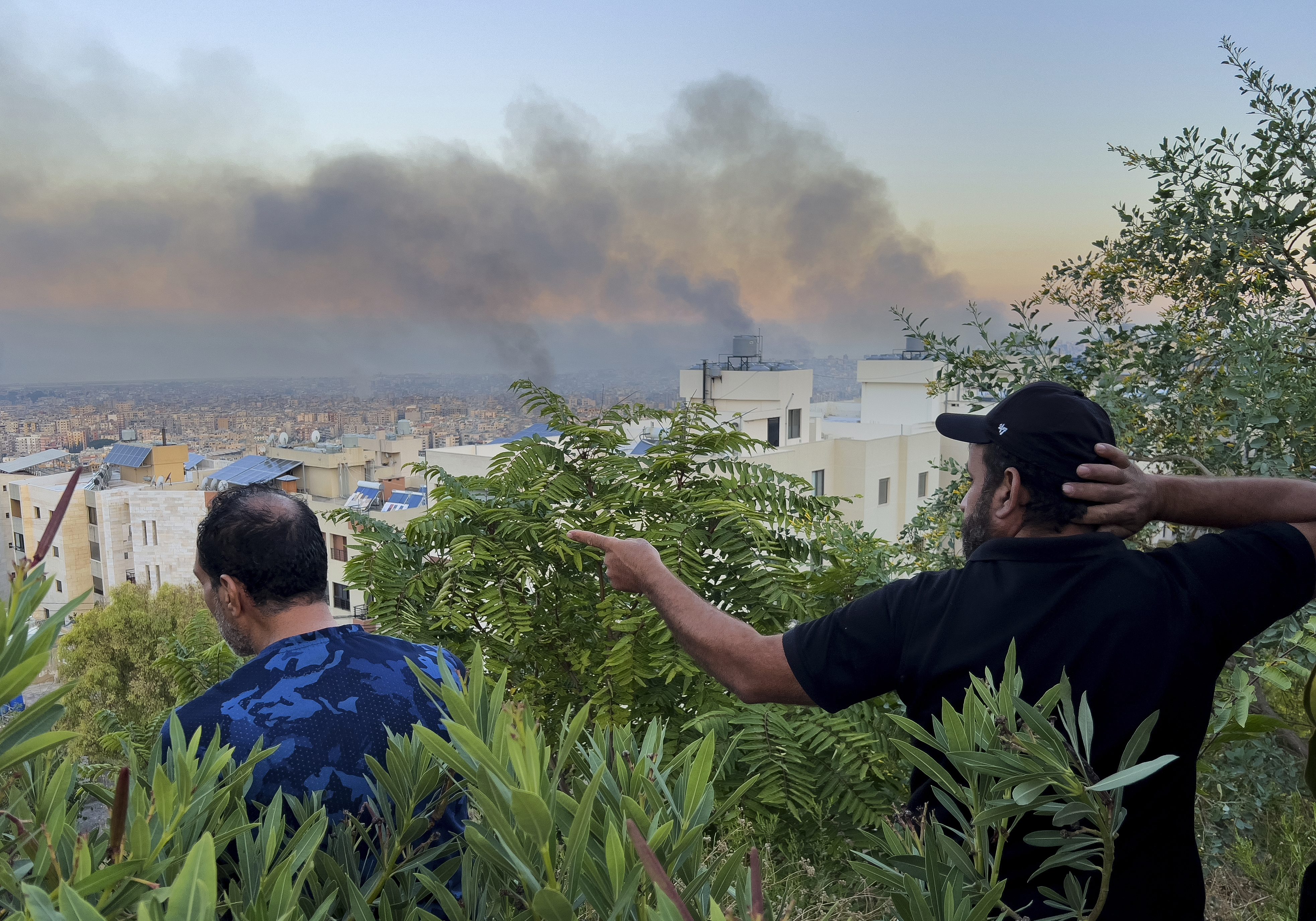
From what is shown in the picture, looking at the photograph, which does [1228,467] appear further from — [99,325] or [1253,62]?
[99,325]

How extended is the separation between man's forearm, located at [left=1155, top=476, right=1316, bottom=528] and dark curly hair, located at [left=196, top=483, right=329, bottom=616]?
1.28 meters

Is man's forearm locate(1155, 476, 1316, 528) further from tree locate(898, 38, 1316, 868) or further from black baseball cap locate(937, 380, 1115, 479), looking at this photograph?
tree locate(898, 38, 1316, 868)

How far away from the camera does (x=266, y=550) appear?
136cm

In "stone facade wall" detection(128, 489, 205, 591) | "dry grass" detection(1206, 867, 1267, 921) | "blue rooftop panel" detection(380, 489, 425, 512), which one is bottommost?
"stone facade wall" detection(128, 489, 205, 591)

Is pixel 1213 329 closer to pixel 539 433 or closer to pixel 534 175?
pixel 539 433

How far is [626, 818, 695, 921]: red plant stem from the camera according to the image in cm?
34

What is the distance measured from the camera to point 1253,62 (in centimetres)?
269

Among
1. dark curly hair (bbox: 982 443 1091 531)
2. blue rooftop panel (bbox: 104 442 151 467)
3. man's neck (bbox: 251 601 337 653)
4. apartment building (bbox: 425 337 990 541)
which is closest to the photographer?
dark curly hair (bbox: 982 443 1091 531)

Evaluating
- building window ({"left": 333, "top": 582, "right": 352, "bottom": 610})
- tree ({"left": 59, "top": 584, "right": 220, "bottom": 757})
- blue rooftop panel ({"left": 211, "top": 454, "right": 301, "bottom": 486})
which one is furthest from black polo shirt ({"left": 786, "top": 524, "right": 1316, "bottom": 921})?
building window ({"left": 333, "top": 582, "right": 352, "bottom": 610})

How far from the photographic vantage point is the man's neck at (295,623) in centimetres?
A: 133

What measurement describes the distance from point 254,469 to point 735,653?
16.6 m

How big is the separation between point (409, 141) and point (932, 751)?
106 ft

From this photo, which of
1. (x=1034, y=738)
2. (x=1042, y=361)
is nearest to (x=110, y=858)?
(x=1034, y=738)

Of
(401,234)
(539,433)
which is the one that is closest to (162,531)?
(401,234)
